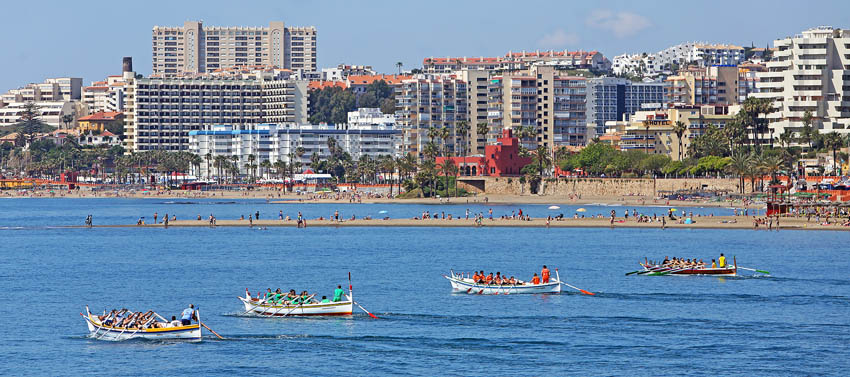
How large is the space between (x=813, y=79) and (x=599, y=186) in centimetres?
3430

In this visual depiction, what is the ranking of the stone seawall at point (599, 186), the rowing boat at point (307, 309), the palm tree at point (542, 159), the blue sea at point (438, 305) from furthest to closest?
1. the palm tree at point (542, 159)
2. the stone seawall at point (599, 186)
3. the rowing boat at point (307, 309)
4. the blue sea at point (438, 305)

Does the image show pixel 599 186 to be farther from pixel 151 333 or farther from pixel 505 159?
pixel 151 333

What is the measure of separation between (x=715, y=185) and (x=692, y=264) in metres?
94.4

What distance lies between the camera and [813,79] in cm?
17638

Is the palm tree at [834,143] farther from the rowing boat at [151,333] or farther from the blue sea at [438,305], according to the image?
the rowing boat at [151,333]

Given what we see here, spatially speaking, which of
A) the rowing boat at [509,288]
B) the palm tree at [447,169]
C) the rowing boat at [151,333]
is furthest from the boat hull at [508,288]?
the palm tree at [447,169]

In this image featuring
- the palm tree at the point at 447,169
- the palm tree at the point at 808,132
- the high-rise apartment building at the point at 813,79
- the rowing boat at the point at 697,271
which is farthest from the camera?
the palm tree at the point at 447,169

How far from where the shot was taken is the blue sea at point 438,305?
166ft

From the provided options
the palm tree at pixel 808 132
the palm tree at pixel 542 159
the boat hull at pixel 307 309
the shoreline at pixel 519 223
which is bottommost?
the boat hull at pixel 307 309

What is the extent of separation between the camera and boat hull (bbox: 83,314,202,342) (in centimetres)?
5447

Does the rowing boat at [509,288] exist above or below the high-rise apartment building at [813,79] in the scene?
below

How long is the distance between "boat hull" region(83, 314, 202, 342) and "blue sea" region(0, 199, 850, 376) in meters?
0.53

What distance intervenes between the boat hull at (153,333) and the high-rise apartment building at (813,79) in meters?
137

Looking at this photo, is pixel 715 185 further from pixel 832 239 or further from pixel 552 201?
pixel 832 239
